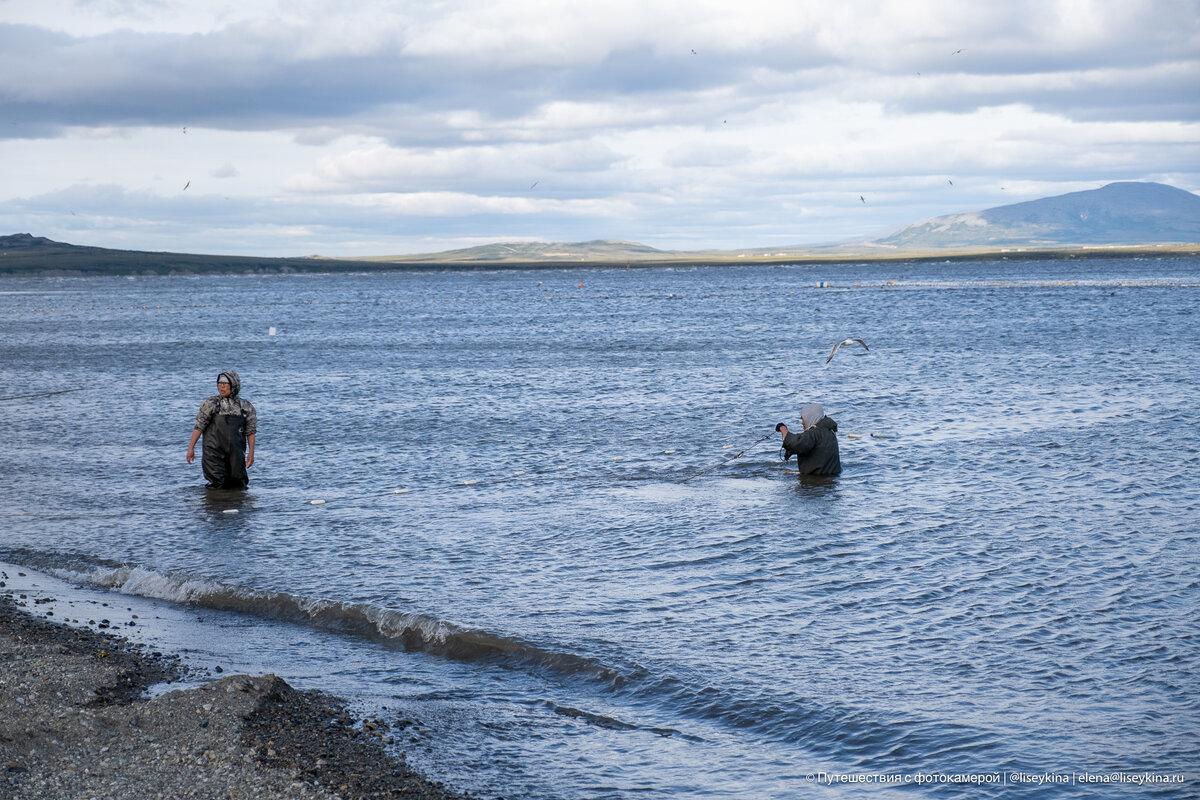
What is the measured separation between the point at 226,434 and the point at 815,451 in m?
9.18

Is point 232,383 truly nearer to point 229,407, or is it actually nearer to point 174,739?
point 229,407

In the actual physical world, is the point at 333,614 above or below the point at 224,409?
below

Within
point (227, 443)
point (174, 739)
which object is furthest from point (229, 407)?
point (174, 739)

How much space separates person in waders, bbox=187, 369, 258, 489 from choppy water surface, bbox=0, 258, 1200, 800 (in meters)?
0.42

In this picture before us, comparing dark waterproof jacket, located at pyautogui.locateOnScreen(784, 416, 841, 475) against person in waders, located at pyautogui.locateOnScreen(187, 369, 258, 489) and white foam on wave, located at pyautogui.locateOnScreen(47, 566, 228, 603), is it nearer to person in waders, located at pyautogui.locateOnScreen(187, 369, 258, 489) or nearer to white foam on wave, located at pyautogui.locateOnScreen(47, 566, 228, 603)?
person in waders, located at pyautogui.locateOnScreen(187, 369, 258, 489)

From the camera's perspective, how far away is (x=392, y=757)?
874 centimetres

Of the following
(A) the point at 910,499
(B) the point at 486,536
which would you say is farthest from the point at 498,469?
(A) the point at 910,499

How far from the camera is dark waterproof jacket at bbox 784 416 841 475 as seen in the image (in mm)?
19625

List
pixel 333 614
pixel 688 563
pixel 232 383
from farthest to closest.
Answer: pixel 232 383, pixel 688 563, pixel 333 614

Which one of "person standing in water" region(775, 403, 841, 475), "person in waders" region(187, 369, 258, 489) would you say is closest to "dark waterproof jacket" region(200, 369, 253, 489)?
"person in waders" region(187, 369, 258, 489)

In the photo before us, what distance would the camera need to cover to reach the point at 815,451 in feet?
64.4

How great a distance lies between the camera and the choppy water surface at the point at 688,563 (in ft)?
30.8

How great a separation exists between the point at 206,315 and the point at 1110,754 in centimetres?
9826

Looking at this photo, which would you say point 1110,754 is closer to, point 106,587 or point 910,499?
point 910,499
